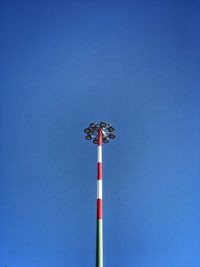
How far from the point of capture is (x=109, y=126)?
17.6 meters

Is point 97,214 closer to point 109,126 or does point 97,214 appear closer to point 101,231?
point 101,231

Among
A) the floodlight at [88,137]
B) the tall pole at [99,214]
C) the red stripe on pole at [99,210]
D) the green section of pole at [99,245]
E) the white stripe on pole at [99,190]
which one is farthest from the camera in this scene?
the floodlight at [88,137]

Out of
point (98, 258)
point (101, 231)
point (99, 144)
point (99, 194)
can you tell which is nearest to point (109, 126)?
point (99, 144)

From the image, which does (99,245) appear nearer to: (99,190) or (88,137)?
(99,190)

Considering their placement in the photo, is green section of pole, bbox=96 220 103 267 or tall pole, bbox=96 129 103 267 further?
tall pole, bbox=96 129 103 267

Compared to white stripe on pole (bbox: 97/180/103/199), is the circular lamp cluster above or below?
above

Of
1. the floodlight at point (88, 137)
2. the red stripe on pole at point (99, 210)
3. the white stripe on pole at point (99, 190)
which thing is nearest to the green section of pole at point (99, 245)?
the red stripe on pole at point (99, 210)

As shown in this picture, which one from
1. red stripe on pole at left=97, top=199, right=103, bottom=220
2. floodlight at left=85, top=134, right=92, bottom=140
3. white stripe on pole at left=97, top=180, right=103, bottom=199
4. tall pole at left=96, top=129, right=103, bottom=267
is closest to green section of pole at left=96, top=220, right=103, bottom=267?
tall pole at left=96, top=129, right=103, bottom=267

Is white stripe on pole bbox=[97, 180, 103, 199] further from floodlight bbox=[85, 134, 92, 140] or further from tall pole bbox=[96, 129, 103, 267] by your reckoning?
floodlight bbox=[85, 134, 92, 140]

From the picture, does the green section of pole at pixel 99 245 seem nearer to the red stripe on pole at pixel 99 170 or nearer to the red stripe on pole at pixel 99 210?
the red stripe on pole at pixel 99 210

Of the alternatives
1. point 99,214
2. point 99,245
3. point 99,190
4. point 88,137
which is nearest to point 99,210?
point 99,214

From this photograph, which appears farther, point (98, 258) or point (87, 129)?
point (87, 129)

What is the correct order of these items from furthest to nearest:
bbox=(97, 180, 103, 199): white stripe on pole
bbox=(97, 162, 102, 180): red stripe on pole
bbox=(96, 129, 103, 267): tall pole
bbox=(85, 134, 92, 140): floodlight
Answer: bbox=(85, 134, 92, 140): floodlight < bbox=(97, 162, 102, 180): red stripe on pole < bbox=(97, 180, 103, 199): white stripe on pole < bbox=(96, 129, 103, 267): tall pole

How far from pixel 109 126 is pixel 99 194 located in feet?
10.9
